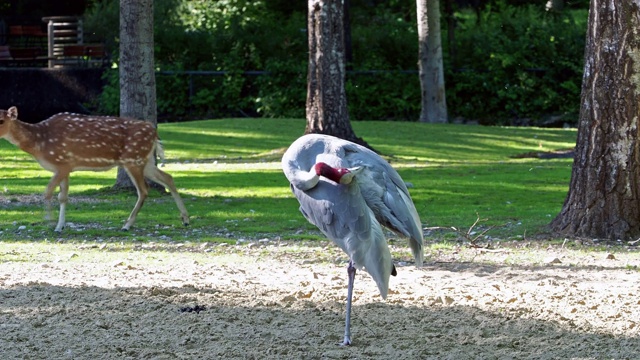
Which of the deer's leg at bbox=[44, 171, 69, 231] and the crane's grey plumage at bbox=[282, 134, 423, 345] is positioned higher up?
the crane's grey plumage at bbox=[282, 134, 423, 345]

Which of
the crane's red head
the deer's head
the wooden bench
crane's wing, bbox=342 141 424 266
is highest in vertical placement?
the wooden bench

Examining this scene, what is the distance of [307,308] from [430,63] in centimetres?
2206

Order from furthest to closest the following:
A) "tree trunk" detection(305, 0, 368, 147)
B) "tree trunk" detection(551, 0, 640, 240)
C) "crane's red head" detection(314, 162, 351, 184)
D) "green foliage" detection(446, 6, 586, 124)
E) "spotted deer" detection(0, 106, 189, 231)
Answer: "green foliage" detection(446, 6, 586, 124)
"tree trunk" detection(305, 0, 368, 147)
"spotted deer" detection(0, 106, 189, 231)
"tree trunk" detection(551, 0, 640, 240)
"crane's red head" detection(314, 162, 351, 184)

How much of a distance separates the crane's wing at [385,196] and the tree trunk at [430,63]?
21786mm

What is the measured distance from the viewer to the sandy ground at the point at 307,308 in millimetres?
6980

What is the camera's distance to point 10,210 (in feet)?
46.9

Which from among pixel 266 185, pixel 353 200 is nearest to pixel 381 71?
pixel 266 185

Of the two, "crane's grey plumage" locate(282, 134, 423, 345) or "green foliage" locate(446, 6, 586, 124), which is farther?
"green foliage" locate(446, 6, 586, 124)

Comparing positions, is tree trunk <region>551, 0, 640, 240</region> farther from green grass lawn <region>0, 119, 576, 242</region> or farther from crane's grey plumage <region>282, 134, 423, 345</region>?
crane's grey plumage <region>282, 134, 423, 345</region>

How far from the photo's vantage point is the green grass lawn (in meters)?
12.8

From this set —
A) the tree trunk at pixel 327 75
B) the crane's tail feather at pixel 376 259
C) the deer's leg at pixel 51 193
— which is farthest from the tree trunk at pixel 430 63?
the crane's tail feather at pixel 376 259

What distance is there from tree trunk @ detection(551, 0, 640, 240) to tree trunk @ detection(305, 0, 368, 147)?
9.68m

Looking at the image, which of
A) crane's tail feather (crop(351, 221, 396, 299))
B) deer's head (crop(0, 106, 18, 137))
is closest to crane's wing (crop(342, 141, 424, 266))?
crane's tail feather (crop(351, 221, 396, 299))

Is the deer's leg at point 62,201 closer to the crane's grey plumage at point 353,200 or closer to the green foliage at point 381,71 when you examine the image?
the crane's grey plumage at point 353,200
